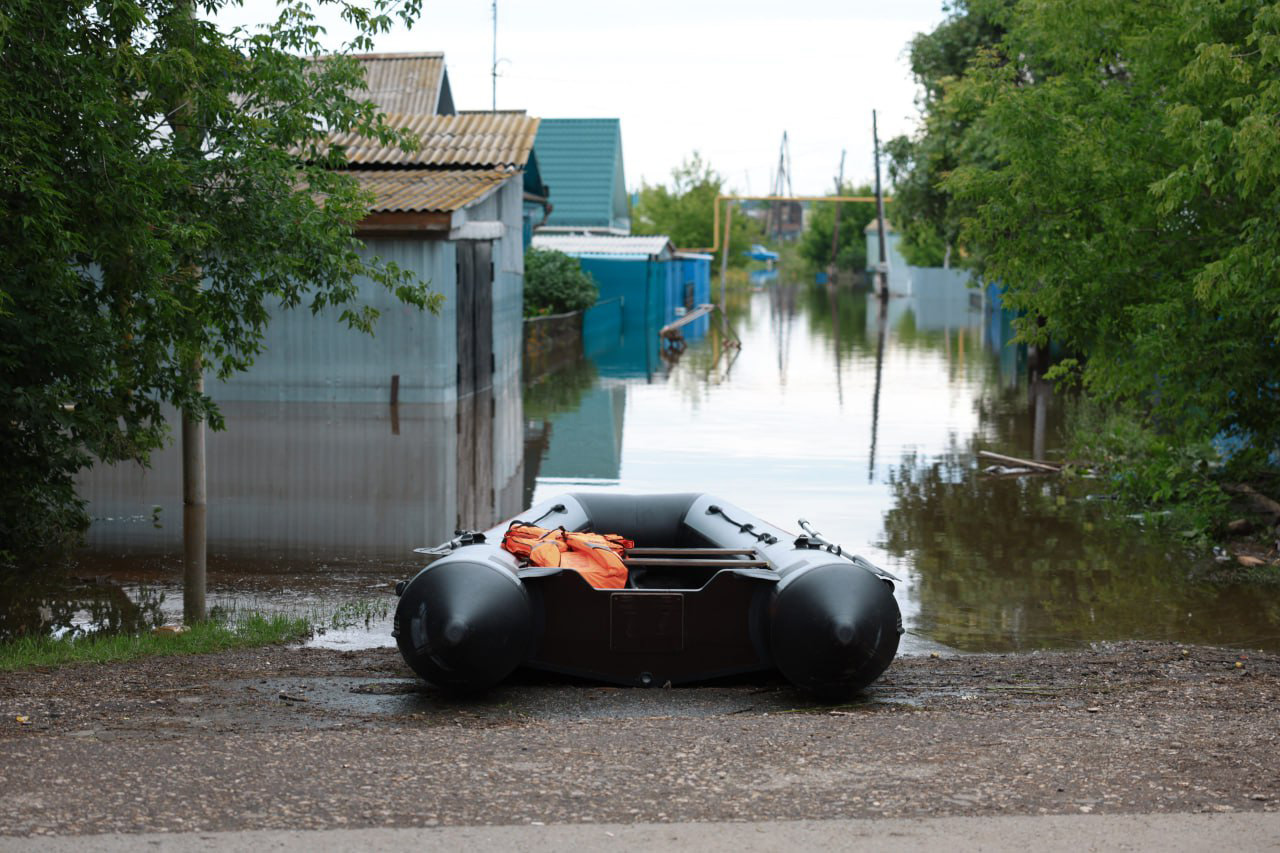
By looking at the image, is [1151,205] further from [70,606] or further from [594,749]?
[70,606]

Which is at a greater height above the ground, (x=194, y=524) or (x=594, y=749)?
(x=194, y=524)

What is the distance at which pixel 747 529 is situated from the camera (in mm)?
9234

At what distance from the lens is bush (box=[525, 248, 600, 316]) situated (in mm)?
38594

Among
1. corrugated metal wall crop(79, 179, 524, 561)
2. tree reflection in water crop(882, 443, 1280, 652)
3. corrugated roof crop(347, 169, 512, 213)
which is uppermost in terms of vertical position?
corrugated roof crop(347, 169, 512, 213)

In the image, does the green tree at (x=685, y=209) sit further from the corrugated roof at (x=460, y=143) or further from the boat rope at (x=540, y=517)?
the boat rope at (x=540, y=517)

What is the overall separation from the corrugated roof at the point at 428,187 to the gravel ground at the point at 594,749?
1329cm

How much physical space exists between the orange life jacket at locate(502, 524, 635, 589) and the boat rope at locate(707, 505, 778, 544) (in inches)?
33.0

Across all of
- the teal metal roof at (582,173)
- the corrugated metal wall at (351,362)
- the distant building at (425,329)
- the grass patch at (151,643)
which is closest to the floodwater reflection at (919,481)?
the distant building at (425,329)

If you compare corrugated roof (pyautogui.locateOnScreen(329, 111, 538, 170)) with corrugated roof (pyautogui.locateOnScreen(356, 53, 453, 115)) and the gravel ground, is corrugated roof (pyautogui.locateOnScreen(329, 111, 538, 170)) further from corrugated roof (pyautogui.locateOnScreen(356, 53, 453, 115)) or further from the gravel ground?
the gravel ground

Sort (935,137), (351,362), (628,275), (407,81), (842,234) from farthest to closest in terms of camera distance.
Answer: (842,234)
(628,275)
(407,81)
(935,137)
(351,362)

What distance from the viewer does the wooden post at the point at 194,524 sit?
9.95m

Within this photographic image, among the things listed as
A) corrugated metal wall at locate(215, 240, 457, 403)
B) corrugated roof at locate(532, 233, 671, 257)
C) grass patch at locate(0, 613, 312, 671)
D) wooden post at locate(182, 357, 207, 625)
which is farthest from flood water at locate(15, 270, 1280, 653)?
corrugated roof at locate(532, 233, 671, 257)

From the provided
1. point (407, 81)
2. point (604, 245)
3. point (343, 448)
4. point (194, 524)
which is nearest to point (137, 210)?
point (194, 524)

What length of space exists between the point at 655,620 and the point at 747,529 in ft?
5.57
